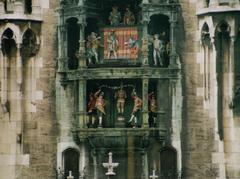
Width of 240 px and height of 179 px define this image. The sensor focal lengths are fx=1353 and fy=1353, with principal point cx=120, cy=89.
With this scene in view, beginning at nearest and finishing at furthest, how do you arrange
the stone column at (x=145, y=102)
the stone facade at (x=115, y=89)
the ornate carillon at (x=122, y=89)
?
the stone column at (x=145, y=102) → the stone facade at (x=115, y=89) → the ornate carillon at (x=122, y=89)

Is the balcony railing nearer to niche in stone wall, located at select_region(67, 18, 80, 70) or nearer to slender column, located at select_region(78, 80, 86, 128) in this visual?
niche in stone wall, located at select_region(67, 18, 80, 70)

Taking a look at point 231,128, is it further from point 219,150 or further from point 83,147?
point 83,147

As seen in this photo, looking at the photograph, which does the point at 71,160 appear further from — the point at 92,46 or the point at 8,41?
the point at 8,41

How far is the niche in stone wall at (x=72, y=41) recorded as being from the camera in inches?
1849

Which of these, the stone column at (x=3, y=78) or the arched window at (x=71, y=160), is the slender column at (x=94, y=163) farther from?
the stone column at (x=3, y=78)

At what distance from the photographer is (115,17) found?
46781 mm

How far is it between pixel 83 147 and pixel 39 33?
4274mm

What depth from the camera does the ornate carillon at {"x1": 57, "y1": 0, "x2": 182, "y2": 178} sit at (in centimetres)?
4600

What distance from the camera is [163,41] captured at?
46.6 metres

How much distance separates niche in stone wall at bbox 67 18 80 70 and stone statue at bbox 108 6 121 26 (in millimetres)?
1189

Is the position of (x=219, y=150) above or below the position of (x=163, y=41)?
below

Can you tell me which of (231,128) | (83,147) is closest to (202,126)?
(231,128)

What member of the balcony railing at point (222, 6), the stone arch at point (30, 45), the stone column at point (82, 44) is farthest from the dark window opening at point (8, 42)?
the balcony railing at point (222, 6)

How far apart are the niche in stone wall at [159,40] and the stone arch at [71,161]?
13.6 feet
